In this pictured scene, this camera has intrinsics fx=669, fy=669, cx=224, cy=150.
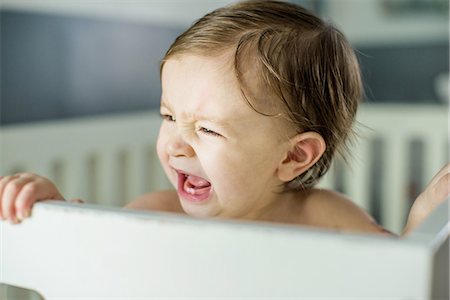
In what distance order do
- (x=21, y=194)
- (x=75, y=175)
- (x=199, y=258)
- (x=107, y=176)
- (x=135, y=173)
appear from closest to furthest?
(x=199, y=258), (x=21, y=194), (x=75, y=175), (x=107, y=176), (x=135, y=173)

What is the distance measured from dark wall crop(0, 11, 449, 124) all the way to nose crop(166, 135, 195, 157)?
37cm

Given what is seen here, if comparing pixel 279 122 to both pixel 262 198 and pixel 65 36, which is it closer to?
pixel 262 198

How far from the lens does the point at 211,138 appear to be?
769 millimetres

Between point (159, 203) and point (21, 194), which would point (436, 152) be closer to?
point (159, 203)

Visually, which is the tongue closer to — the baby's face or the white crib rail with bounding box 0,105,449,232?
the baby's face

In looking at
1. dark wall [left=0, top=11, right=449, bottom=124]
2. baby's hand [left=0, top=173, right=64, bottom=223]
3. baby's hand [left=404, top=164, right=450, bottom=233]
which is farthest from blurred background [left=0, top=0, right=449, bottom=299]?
baby's hand [left=404, top=164, right=450, bottom=233]

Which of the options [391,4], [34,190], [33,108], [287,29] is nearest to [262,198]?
[287,29]

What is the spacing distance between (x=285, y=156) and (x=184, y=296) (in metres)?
0.38

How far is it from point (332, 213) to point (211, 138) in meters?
0.25

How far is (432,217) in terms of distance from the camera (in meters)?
0.47

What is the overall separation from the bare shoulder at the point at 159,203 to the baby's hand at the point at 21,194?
273 mm

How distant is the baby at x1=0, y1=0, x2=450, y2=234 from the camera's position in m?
0.76

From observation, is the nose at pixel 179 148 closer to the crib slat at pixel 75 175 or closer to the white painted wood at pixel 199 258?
the white painted wood at pixel 199 258

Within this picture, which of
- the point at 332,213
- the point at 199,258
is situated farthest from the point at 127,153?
the point at 199,258
